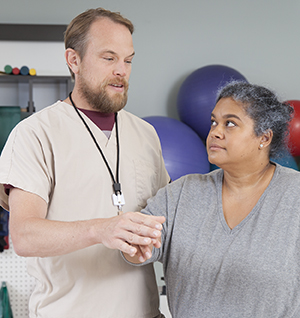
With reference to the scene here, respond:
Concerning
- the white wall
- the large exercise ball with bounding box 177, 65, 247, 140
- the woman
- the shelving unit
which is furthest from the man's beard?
the white wall

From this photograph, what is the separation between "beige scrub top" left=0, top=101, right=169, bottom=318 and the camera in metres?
1.27

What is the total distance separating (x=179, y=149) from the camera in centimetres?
302

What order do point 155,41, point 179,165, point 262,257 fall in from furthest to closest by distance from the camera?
point 155,41 → point 179,165 → point 262,257

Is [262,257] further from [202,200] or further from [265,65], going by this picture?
[265,65]

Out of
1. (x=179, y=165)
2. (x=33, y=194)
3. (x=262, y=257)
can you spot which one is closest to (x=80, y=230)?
(x=33, y=194)

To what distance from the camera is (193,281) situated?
127 centimetres

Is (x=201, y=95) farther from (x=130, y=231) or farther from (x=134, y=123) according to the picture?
(x=130, y=231)

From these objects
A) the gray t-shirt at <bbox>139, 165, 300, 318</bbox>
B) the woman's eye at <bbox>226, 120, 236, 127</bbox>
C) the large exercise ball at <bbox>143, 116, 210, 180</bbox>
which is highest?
the woman's eye at <bbox>226, 120, 236, 127</bbox>

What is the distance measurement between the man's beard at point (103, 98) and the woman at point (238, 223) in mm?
327

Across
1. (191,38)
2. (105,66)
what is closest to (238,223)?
(105,66)

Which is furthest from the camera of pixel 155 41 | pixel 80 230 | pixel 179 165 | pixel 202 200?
pixel 155 41

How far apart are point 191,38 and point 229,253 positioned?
308 centimetres

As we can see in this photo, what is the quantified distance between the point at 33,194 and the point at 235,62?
Result: 3.25 metres

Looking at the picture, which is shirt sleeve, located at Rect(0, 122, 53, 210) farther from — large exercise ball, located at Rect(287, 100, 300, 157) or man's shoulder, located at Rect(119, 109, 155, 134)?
large exercise ball, located at Rect(287, 100, 300, 157)
